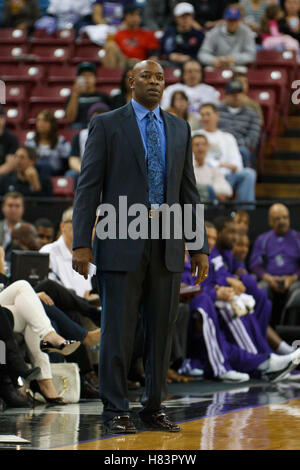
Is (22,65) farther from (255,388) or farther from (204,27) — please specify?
(255,388)

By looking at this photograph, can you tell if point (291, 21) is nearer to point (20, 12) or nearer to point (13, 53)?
point (13, 53)

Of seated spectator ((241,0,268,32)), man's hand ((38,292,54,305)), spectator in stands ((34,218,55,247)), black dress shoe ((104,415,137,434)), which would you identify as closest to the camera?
black dress shoe ((104,415,137,434))

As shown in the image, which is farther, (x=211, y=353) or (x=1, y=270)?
(x=211, y=353)

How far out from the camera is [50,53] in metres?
13.3

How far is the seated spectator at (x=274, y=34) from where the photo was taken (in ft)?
40.5

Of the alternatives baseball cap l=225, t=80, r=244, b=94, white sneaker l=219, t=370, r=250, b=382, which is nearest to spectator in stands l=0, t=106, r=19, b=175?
Result: baseball cap l=225, t=80, r=244, b=94

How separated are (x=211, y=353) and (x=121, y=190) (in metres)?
3.48

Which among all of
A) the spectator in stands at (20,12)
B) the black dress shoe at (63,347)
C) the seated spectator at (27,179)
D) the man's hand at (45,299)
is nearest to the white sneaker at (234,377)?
the man's hand at (45,299)

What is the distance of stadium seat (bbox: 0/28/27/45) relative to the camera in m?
13.7

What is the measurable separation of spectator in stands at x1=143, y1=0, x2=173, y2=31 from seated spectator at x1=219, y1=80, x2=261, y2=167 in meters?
3.30

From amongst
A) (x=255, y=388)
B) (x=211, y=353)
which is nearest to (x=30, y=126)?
(x=211, y=353)

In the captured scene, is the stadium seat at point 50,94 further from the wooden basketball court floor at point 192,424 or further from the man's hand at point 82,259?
the man's hand at point 82,259

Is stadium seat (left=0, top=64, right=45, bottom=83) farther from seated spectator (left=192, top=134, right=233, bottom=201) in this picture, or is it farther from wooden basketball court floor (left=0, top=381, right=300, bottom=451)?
wooden basketball court floor (left=0, top=381, right=300, bottom=451)

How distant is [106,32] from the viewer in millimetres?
13281
